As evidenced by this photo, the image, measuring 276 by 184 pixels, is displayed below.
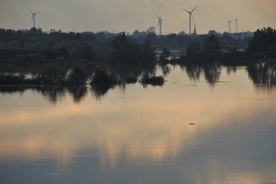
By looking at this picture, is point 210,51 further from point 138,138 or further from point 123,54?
point 138,138

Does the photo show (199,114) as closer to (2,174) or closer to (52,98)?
(52,98)

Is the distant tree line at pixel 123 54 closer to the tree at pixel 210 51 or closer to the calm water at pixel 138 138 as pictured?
the tree at pixel 210 51

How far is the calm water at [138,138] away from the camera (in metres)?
9.54

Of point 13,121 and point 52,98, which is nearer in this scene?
point 13,121

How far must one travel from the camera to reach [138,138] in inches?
494

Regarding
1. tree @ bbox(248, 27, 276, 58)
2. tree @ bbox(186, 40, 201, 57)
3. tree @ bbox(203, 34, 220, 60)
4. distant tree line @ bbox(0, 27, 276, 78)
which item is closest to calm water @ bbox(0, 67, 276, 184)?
distant tree line @ bbox(0, 27, 276, 78)

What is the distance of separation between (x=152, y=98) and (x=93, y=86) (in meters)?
5.03

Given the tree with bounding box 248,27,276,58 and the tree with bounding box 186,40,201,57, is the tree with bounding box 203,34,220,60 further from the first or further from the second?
the tree with bounding box 248,27,276,58

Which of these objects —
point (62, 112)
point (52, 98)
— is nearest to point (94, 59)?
point (52, 98)

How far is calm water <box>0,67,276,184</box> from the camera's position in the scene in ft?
31.3

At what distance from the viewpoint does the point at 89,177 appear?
9398 millimetres

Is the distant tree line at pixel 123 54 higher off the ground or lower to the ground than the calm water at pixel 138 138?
higher

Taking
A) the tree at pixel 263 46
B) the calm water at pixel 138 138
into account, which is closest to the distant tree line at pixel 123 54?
the tree at pixel 263 46

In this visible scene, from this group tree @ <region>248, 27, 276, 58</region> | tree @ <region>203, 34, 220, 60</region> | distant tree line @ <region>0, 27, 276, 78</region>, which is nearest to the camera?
distant tree line @ <region>0, 27, 276, 78</region>
